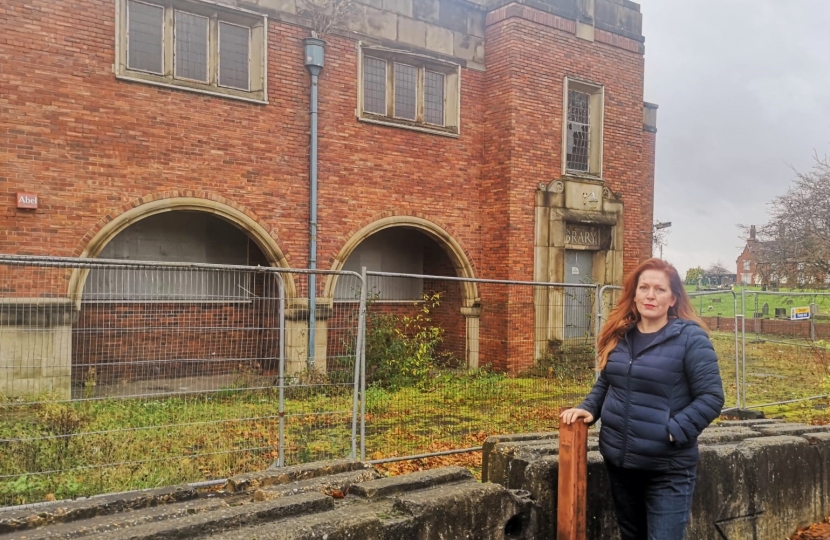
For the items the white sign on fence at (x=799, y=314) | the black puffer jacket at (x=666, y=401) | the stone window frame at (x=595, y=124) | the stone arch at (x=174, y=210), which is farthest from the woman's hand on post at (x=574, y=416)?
the white sign on fence at (x=799, y=314)

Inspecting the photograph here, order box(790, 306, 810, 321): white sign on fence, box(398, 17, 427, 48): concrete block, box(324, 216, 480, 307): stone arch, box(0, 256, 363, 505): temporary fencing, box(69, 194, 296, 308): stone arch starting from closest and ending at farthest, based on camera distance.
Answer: box(0, 256, 363, 505): temporary fencing → box(69, 194, 296, 308): stone arch → box(324, 216, 480, 307): stone arch → box(398, 17, 427, 48): concrete block → box(790, 306, 810, 321): white sign on fence

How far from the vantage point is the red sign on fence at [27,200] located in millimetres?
9281

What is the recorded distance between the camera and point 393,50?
12805 mm

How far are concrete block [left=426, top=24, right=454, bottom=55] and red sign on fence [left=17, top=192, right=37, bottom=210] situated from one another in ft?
24.6

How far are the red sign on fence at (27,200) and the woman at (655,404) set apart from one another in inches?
333

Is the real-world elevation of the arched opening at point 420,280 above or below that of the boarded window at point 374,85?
below

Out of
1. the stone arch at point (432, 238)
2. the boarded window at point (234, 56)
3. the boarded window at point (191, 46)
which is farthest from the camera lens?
the stone arch at point (432, 238)

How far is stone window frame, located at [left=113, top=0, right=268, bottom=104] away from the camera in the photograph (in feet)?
33.3

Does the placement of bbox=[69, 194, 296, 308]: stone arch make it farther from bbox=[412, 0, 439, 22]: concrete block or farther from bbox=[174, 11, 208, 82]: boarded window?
bbox=[412, 0, 439, 22]: concrete block

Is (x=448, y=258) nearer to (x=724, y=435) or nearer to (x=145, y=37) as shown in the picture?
(x=145, y=37)

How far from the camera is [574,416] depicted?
12.0 ft

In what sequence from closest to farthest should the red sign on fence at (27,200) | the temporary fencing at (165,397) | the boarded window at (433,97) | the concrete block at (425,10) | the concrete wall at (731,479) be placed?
the concrete wall at (731,479) < the temporary fencing at (165,397) < the red sign on fence at (27,200) < the concrete block at (425,10) < the boarded window at (433,97)

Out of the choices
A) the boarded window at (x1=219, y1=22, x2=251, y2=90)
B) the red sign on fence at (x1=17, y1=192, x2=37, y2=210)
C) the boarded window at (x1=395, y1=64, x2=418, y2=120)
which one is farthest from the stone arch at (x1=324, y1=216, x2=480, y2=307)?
the red sign on fence at (x1=17, y1=192, x2=37, y2=210)

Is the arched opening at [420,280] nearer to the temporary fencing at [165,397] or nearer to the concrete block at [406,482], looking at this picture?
the temporary fencing at [165,397]
